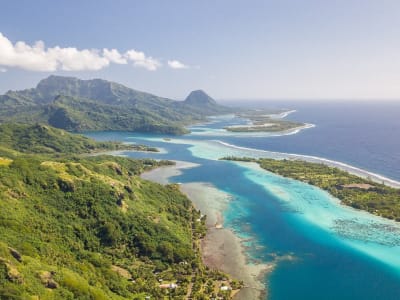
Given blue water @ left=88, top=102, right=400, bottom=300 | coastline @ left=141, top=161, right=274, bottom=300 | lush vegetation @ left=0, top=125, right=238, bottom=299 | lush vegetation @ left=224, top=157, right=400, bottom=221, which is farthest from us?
lush vegetation @ left=224, top=157, right=400, bottom=221

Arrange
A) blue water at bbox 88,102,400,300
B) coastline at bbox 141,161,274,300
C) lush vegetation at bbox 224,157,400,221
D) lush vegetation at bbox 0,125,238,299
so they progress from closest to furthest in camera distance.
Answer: lush vegetation at bbox 0,125,238,299 → blue water at bbox 88,102,400,300 → coastline at bbox 141,161,274,300 → lush vegetation at bbox 224,157,400,221

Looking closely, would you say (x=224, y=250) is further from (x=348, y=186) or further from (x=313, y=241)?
(x=348, y=186)

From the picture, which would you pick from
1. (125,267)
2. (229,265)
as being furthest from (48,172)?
(229,265)

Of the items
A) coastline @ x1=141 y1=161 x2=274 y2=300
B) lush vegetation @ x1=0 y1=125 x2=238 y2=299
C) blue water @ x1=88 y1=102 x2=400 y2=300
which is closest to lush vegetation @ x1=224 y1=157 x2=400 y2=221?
blue water @ x1=88 y1=102 x2=400 y2=300

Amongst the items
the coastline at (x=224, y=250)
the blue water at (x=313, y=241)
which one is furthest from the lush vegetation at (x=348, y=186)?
the coastline at (x=224, y=250)

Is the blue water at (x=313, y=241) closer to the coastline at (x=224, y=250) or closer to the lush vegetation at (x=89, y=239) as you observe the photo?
the coastline at (x=224, y=250)

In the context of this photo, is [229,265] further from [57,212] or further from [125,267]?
[57,212]

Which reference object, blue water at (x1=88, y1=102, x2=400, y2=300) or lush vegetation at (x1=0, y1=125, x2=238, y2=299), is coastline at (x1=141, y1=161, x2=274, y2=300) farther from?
lush vegetation at (x1=0, y1=125, x2=238, y2=299)
